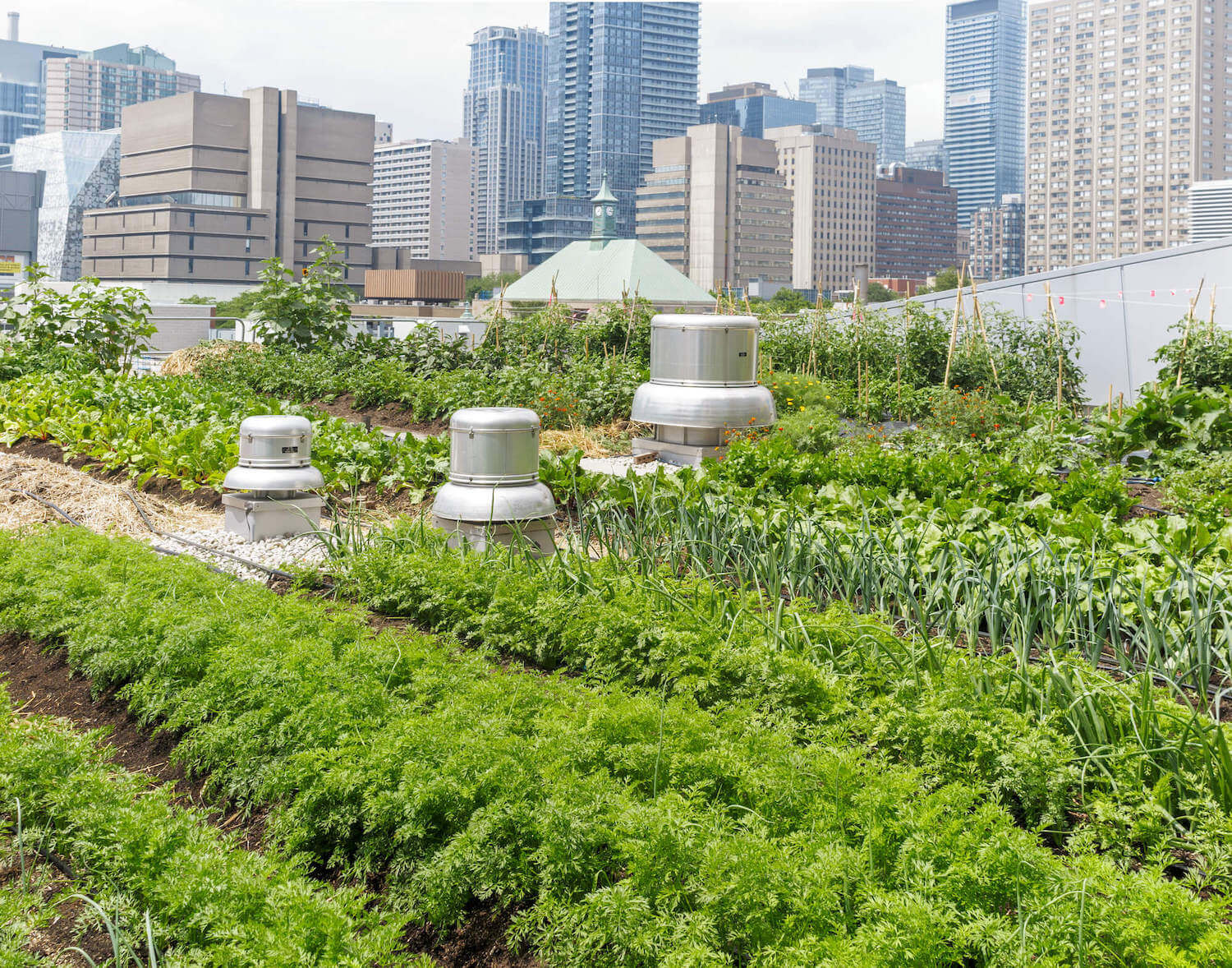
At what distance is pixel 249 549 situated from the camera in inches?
282

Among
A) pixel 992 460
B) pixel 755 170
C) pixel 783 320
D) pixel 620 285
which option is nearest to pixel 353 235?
pixel 755 170

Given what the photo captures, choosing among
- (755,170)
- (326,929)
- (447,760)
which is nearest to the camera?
(326,929)

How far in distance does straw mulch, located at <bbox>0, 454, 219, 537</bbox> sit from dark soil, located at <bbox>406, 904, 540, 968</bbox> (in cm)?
531

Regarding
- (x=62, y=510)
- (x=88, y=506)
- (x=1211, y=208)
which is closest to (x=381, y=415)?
(x=88, y=506)

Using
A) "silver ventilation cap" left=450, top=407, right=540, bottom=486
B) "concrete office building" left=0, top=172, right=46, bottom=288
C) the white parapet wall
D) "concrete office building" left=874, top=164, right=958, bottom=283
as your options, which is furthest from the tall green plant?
"concrete office building" left=874, top=164, right=958, bottom=283

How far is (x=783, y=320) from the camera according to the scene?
1627cm

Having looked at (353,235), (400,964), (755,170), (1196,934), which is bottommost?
(400,964)

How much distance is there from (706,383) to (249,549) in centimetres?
450

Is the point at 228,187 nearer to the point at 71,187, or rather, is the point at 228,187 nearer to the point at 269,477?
the point at 71,187

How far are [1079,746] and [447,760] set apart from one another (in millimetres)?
1854

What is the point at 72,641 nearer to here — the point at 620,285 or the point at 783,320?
the point at 783,320

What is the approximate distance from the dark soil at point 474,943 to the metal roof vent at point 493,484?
353cm

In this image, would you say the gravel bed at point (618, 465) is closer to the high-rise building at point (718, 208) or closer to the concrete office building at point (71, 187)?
the high-rise building at point (718, 208)

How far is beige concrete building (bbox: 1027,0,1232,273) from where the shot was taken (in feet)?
553
